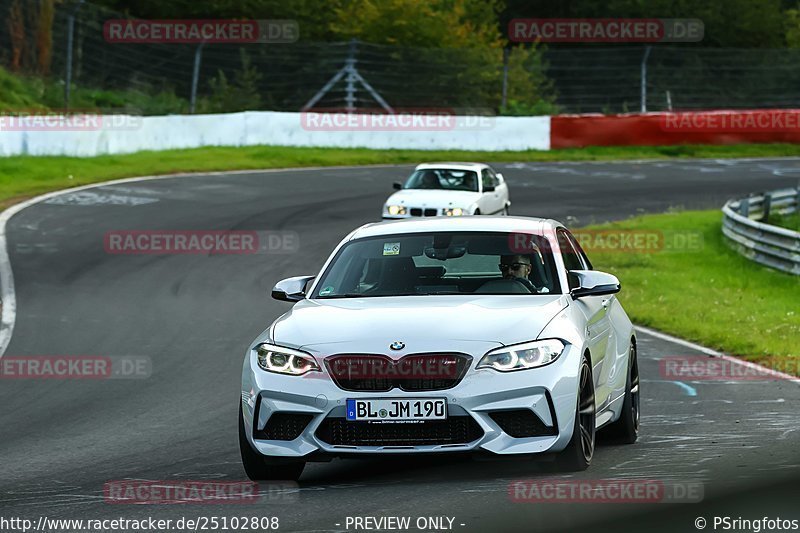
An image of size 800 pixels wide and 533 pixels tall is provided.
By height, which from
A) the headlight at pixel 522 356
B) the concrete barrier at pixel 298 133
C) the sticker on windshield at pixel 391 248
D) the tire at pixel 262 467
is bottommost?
the concrete barrier at pixel 298 133

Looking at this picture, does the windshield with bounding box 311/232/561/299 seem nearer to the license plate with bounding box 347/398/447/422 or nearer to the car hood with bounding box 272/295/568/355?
the car hood with bounding box 272/295/568/355

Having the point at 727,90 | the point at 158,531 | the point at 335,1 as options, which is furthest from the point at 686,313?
the point at 335,1

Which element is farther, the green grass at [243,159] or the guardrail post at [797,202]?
the guardrail post at [797,202]

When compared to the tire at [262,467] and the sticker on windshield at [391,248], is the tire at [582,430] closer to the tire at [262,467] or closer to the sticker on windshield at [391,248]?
the tire at [262,467]

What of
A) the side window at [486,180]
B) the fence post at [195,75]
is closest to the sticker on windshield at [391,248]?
the side window at [486,180]

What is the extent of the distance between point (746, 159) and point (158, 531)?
3920cm

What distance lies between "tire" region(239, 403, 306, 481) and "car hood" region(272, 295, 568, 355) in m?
0.60

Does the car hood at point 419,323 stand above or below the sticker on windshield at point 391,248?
below

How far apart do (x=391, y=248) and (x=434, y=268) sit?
0.35m

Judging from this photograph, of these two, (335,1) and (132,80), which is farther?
(335,1)

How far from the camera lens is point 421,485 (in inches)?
306

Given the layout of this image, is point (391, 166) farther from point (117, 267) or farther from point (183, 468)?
point (183, 468)

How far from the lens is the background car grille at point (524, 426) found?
7.70 metres

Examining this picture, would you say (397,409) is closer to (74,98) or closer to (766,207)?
(766,207)
